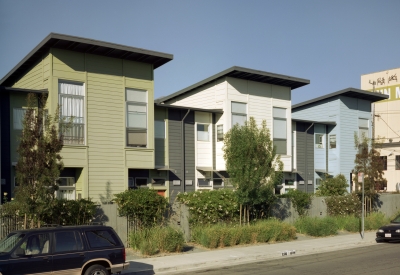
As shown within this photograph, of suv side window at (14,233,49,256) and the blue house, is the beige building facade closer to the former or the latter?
the blue house

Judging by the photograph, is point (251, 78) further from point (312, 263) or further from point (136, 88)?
point (312, 263)

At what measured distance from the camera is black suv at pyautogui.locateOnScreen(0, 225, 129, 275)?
421 inches

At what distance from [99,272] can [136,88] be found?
12156mm

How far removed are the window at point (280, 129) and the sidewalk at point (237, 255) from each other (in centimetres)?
741

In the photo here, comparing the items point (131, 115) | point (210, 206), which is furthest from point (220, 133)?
point (210, 206)

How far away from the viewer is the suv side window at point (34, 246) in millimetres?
10744

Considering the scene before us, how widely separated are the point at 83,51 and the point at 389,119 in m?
43.2

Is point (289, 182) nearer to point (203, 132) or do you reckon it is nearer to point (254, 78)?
point (254, 78)

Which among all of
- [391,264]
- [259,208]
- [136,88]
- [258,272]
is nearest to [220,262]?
[258,272]

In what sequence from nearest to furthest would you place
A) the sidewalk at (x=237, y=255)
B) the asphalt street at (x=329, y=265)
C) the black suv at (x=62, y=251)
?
1. the black suv at (x=62, y=251)
2. the asphalt street at (x=329, y=265)
3. the sidewalk at (x=237, y=255)

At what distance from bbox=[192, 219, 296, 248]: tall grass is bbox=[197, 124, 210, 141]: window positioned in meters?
6.57

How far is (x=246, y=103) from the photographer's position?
27.3 metres

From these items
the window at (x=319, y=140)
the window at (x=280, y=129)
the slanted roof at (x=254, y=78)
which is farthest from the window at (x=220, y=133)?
the window at (x=319, y=140)

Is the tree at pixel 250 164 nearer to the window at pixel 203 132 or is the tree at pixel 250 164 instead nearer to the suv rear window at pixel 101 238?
the window at pixel 203 132
